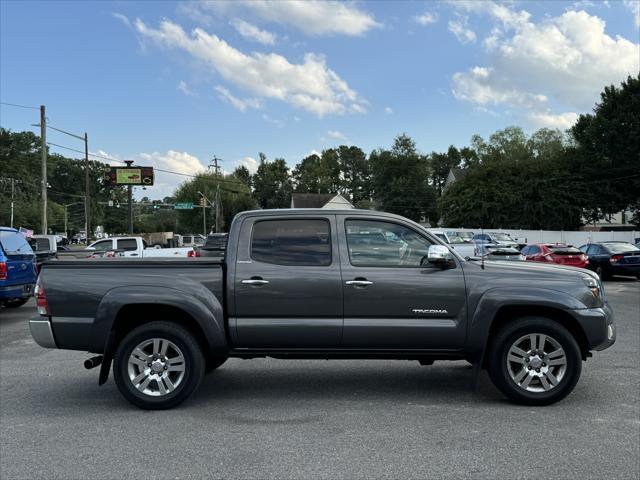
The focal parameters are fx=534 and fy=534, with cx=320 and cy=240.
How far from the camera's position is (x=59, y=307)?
5.03m

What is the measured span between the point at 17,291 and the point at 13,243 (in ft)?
3.54

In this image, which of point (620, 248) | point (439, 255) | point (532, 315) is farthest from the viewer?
point (620, 248)

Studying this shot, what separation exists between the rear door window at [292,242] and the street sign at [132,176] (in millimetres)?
57221

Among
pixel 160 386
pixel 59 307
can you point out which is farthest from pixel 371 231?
pixel 59 307

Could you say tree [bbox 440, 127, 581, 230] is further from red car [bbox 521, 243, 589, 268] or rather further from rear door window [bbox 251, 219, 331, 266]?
rear door window [bbox 251, 219, 331, 266]

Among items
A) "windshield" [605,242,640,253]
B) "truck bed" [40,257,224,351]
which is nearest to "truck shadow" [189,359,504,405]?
"truck bed" [40,257,224,351]

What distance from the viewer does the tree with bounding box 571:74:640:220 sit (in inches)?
1642

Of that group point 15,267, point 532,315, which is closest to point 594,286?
point 532,315

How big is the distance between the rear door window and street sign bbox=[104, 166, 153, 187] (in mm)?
57221

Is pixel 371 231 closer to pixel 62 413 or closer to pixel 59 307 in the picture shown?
pixel 59 307

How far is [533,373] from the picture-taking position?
5.07 m

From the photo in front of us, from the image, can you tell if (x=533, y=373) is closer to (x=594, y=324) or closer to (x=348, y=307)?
(x=594, y=324)

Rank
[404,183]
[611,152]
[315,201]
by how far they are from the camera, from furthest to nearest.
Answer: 1. [315,201]
2. [404,183]
3. [611,152]

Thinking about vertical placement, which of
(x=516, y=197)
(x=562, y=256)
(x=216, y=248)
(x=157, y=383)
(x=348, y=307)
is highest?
(x=516, y=197)
